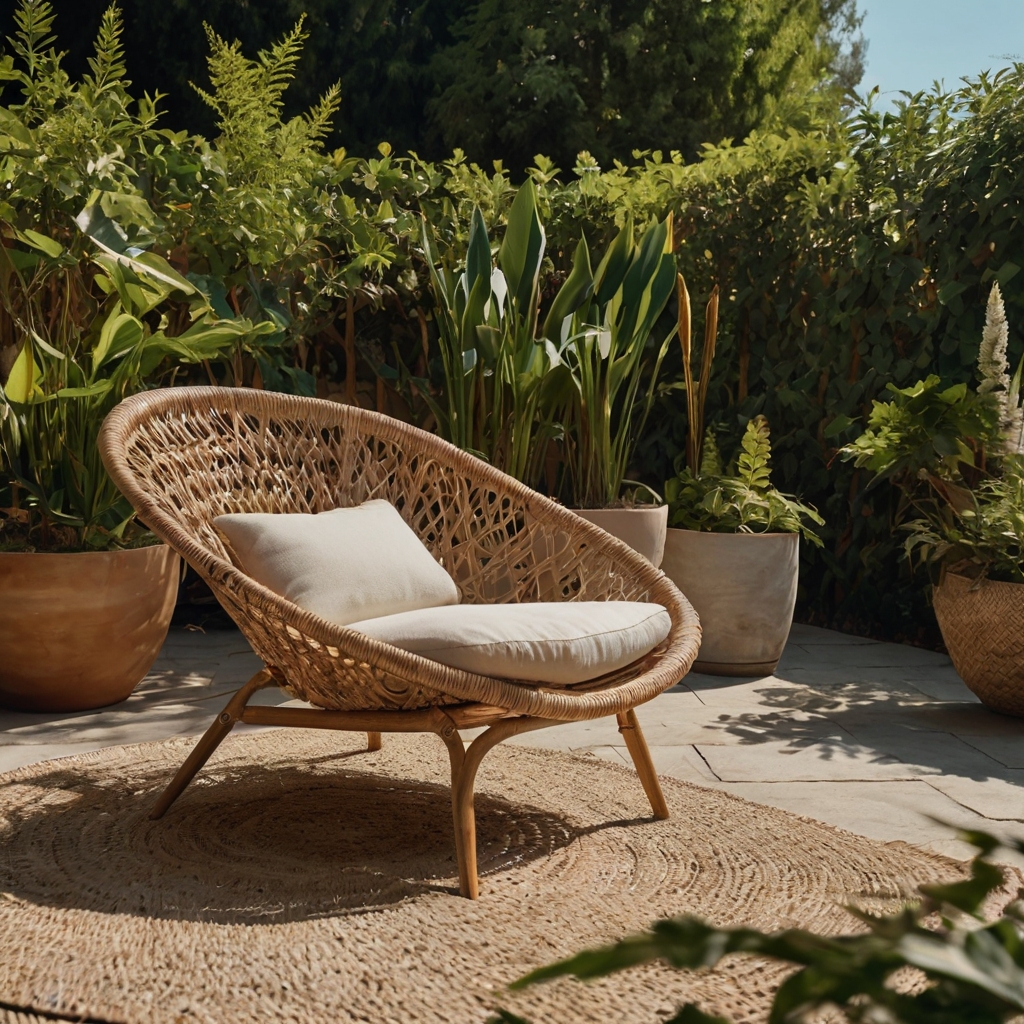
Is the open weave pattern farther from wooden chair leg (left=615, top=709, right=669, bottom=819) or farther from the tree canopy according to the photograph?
the tree canopy

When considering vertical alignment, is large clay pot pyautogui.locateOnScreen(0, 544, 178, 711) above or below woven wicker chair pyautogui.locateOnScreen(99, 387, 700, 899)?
below

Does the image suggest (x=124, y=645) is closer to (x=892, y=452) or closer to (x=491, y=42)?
(x=892, y=452)

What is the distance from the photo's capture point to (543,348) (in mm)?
3564

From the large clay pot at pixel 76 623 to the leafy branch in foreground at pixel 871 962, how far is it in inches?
110

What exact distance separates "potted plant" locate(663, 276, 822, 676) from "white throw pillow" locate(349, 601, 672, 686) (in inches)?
60.2

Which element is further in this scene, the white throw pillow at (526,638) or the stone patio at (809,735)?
the stone patio at (809,735)

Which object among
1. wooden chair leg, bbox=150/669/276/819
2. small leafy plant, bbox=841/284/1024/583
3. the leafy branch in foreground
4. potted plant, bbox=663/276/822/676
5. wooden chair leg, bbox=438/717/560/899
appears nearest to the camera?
the leafy branch in foreground

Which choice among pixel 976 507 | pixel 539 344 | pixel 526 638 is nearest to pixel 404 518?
pixel 526 638

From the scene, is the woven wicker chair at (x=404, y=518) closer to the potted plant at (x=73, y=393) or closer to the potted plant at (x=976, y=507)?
the potted plant at (x=73, y=393)

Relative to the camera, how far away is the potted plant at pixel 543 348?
11.7 ft

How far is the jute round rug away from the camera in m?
1.44

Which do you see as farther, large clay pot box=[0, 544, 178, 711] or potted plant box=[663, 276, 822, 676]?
potted plant box=[663, 276, 822, 676]

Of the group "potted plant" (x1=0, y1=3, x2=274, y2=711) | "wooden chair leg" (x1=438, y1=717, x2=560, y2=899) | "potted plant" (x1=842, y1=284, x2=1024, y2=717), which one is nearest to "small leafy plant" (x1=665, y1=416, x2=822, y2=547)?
"potted plant" (x1=842, y1=284, x2=1024, y2=717)

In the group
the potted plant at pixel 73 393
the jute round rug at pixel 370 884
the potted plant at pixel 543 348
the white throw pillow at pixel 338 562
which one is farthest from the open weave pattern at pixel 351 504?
the potted plant at pixel 543 348
